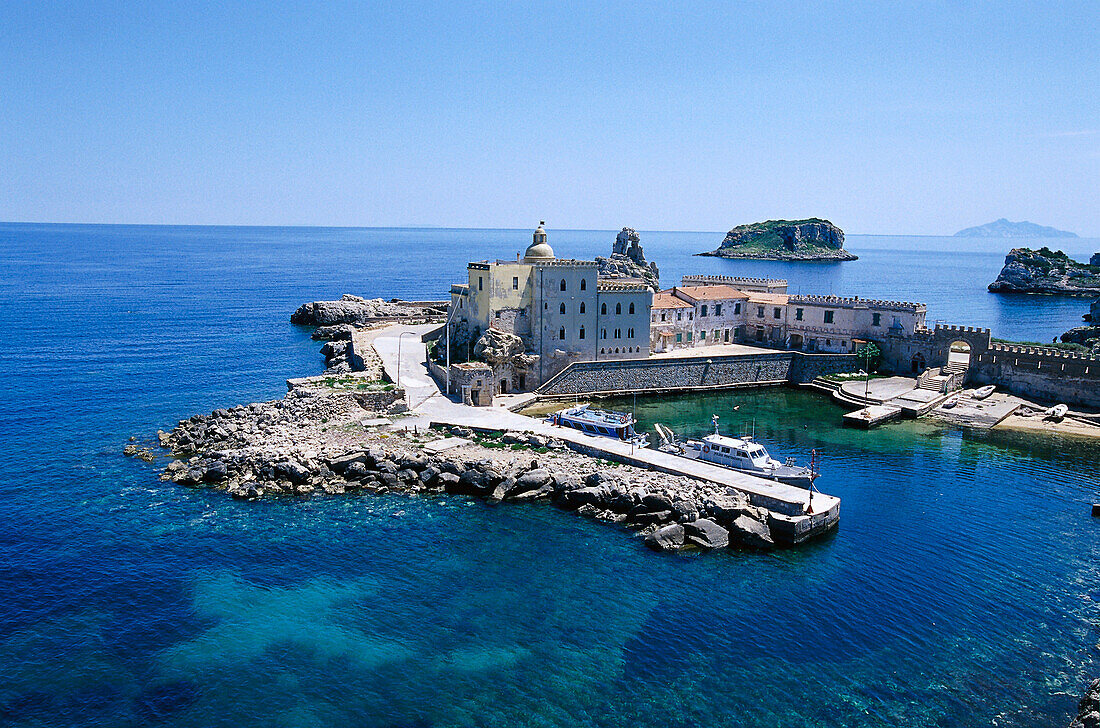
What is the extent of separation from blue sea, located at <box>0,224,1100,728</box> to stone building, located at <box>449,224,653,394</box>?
2066 cm

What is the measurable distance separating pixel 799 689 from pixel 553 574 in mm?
11494

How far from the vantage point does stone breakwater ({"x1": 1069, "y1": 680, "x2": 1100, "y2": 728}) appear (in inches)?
912

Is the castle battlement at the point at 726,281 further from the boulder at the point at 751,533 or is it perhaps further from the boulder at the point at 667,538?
the boulder at the point at 667,538

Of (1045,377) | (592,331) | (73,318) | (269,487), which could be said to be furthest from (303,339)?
(1045,377)

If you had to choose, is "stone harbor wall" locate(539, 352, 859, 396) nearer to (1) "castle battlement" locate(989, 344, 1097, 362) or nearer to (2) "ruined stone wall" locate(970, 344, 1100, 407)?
(2) "ruined stone wall" locate(970, 344, 1100, 407)

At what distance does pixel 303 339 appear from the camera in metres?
99.2

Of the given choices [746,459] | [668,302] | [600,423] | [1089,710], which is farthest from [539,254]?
[1089,710]

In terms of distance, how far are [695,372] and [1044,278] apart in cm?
14221

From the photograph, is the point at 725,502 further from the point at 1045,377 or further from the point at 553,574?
the point at 1045,377

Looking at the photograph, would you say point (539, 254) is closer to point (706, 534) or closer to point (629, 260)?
point (706, 534)

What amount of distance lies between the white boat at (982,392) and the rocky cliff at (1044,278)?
412 ft

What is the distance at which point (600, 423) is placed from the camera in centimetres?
5238

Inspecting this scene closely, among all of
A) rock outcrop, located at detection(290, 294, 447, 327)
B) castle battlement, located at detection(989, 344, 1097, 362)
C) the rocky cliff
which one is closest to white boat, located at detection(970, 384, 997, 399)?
castle battlement, located at detection(989, 344, 1097, 362)

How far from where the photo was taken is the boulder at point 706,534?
38.0 m
